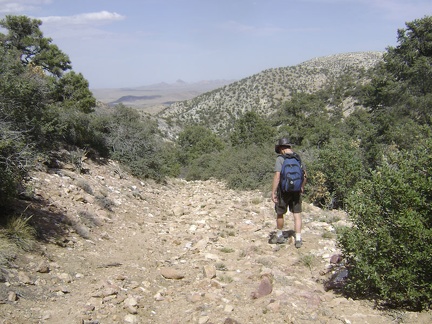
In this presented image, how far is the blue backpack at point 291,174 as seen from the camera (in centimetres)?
639

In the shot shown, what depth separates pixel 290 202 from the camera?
6801mm

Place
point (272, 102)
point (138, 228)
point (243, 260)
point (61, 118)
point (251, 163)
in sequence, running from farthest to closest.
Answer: point (272, 102), point (251, 163), point (61, 118), point (138, 228), point (243, 260)

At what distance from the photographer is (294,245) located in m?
6.89

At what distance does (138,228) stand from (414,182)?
5.81 m

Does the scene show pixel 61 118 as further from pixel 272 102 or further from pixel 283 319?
pixel 272 102

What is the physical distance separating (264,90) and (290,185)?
199 ft

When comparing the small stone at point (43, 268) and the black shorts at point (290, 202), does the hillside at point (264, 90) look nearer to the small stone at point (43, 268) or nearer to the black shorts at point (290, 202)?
the black shorts at point (290, 202)

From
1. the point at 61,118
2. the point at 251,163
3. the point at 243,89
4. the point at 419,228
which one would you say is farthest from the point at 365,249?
the point at 243,89

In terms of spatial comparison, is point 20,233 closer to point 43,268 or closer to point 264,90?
point 43,268

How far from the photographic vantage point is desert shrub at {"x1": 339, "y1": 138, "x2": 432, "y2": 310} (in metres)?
4.15

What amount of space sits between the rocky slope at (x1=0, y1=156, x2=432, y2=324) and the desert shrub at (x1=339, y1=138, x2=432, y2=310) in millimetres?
273

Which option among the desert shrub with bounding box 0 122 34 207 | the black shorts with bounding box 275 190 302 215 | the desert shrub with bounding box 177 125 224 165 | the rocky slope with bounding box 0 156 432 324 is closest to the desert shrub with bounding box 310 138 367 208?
the rocky slope with bounding box 0 156 432 324

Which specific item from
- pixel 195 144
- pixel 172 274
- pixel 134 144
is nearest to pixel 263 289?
pixel 172 274

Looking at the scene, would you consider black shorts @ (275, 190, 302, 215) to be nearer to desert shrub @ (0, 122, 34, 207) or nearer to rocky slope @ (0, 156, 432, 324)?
rocky slope @ (0, 156, 432, 324)
